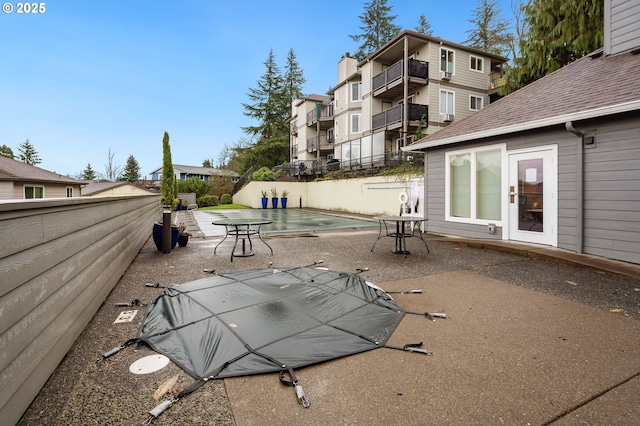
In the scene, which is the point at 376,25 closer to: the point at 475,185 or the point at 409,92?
the point at 409,92

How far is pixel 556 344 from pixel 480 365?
2.47ft

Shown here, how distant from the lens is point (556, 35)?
37.0 feet

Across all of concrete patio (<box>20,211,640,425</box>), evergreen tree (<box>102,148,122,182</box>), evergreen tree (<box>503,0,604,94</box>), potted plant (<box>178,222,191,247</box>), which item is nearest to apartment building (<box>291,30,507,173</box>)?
evergreen tree (<box>503,0,604,94</box>)

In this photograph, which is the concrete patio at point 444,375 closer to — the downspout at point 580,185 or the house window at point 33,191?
the downspout at point 580,185

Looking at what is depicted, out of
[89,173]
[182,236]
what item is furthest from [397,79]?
[89,173]

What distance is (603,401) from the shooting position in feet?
5.40

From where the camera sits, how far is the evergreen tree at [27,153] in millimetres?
48438

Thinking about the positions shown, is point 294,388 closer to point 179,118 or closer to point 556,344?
point 556,344

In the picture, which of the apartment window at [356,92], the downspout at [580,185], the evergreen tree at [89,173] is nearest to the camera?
the downspout at [580,185]

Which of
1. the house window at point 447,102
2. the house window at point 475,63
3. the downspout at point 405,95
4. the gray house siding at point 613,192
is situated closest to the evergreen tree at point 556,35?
the house window at point 447,102

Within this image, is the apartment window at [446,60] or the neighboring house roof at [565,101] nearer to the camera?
the neighboring house roof at [565,101]

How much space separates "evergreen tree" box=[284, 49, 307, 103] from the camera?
34.7m

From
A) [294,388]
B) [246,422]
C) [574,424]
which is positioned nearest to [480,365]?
[574,424]

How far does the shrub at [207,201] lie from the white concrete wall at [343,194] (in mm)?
1565
